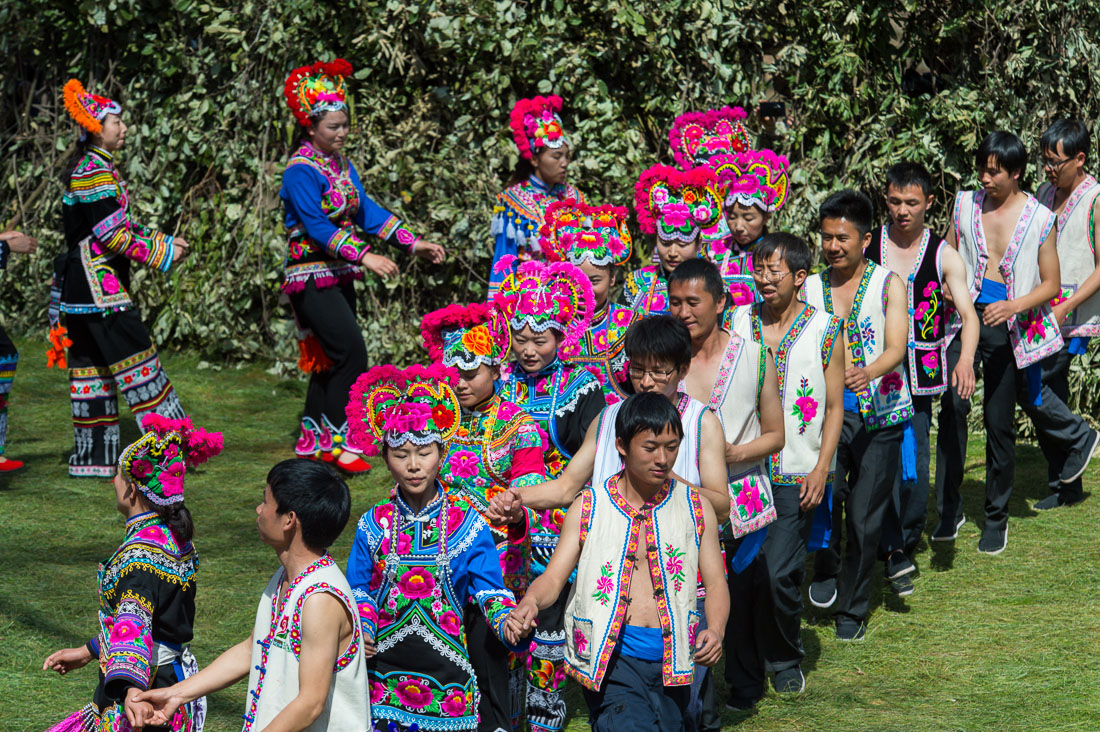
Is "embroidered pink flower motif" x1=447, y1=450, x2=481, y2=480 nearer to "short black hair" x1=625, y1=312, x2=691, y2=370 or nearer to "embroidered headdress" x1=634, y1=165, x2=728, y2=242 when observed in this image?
"short black hair" x1=625, y1=312, x2=691, y2=370

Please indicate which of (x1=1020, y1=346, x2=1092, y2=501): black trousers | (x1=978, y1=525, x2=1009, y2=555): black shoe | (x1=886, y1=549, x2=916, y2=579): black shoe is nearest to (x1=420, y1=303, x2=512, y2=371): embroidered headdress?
(x1=886, y1=549, x2=916, y2=579): black shoe

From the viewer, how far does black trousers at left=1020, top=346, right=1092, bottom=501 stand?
A: 23.5 ft

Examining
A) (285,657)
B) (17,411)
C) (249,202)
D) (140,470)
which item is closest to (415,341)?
(249,202)

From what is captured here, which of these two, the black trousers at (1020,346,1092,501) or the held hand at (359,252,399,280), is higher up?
the held hand at (359,252,399,280)

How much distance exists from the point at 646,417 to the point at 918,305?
287 cm

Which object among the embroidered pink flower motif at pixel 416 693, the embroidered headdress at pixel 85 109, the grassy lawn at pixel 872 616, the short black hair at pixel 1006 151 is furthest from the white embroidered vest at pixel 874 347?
the embroidered headdress at pixel 85 109

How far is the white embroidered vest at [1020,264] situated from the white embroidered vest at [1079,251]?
→ 0.90ft

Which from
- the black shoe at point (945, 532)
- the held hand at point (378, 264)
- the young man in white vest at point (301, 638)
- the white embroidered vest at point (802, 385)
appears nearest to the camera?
the young man in white vest at point (301, 638)

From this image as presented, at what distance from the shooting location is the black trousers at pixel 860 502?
227 inches

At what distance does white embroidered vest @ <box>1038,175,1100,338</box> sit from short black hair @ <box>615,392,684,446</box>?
4108 mm

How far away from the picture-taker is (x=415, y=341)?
33.7 ft

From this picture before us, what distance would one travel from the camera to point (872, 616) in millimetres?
6152

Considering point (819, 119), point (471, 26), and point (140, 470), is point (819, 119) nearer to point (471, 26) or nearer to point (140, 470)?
point (471, 26)

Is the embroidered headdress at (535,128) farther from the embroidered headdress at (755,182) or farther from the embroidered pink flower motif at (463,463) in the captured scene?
the embroidered pink flower motif at (463,463)
